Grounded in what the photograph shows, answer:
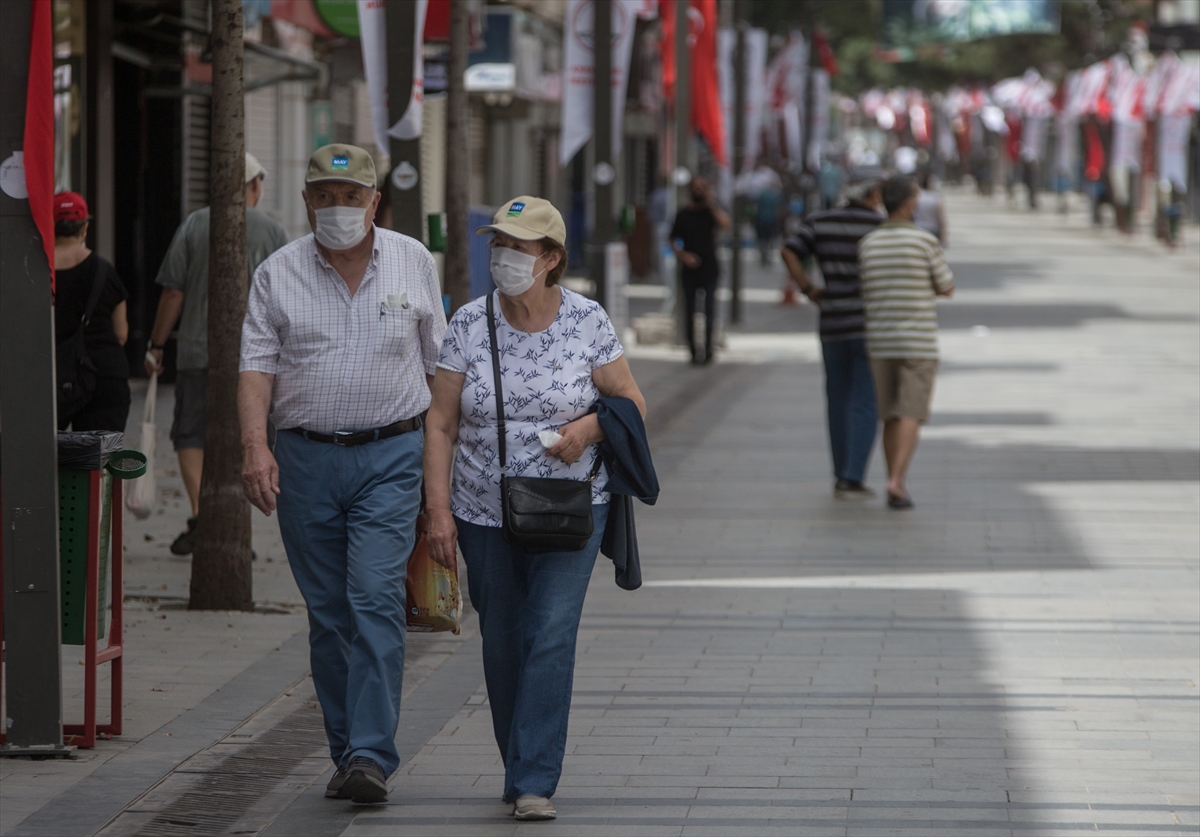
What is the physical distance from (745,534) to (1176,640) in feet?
10.3

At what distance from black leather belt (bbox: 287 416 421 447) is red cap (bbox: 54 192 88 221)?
8.94 feet

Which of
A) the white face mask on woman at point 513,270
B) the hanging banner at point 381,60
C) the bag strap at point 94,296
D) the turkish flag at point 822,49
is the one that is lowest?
the bag strap at point 94,296

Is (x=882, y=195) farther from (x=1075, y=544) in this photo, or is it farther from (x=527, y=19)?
(x=527, y=19)

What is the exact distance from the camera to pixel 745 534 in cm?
1076

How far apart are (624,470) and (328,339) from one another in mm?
936

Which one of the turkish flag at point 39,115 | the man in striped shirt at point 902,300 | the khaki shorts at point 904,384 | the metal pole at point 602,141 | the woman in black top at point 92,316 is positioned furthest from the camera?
the metal pole at point 602,141

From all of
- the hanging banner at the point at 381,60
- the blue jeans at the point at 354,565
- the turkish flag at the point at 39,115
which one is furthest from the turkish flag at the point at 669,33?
the blue jeans at the point at 354,565

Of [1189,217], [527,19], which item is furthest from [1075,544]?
[1189,217]

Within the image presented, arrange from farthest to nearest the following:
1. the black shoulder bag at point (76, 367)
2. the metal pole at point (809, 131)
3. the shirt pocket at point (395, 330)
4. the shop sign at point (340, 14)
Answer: the metal pole at point (809, 131)
the shop sign at point (340, 14)
the black shoulder bag at point (76, 367)
the shirt pocket at point (395, 330)

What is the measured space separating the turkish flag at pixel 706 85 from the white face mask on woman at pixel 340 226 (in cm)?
1818

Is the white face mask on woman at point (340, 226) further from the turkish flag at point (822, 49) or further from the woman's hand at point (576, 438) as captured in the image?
the turkish flag at point (822, 49)

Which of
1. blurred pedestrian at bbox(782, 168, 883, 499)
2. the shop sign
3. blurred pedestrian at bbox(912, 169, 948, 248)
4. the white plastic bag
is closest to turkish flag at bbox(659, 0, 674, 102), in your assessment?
blurred pedestrian at bbox(912, 169, 948, 248)

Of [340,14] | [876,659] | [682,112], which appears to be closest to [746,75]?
[682,112]

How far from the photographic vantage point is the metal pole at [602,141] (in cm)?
1772
